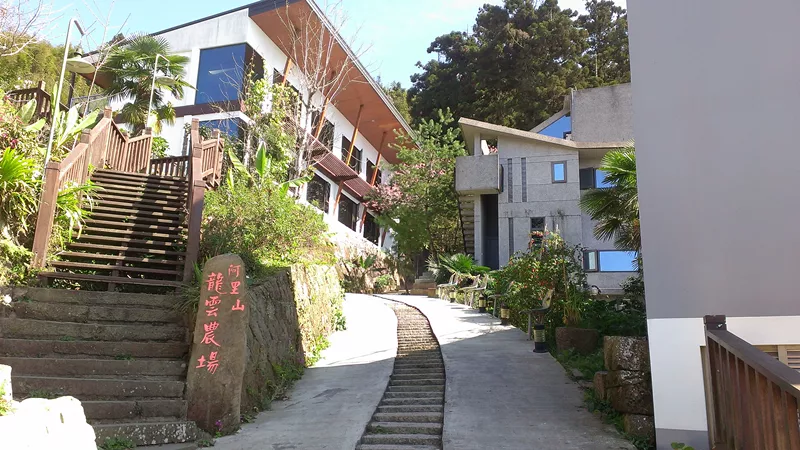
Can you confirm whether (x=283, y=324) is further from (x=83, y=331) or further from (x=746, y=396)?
(x=746, y=396)

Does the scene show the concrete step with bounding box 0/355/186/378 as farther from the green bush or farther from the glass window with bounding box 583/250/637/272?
the glass window with bounding box 583/250/637/272

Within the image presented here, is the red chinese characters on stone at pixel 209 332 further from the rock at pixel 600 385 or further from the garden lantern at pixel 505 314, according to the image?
the garden lantern at pixel 505 314

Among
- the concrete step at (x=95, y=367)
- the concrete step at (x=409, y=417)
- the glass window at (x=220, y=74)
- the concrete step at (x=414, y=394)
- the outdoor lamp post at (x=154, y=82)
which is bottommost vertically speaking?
the concrete step at (x=409, y=417)

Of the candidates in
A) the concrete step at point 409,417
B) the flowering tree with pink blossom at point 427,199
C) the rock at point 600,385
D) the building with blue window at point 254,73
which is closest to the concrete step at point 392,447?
the concrete step at point 409,417

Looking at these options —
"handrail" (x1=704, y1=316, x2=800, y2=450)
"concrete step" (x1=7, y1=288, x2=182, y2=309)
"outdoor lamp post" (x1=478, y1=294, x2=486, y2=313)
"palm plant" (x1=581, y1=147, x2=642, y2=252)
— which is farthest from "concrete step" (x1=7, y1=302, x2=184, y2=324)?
"outdoor lamp post" (x1=478, y1=294, x2=486, y2=313)

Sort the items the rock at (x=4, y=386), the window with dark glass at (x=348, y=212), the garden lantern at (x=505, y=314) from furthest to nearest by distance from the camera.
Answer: the window with dark glass at (x=348, y=212)
the garden lantern at (x=505, y=314)
the rock at (x=4, y=386)

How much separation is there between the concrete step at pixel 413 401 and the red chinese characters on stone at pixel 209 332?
2.52m

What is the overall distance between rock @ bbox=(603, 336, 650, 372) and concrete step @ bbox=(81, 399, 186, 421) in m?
5.12

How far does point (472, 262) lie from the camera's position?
65.2 feet

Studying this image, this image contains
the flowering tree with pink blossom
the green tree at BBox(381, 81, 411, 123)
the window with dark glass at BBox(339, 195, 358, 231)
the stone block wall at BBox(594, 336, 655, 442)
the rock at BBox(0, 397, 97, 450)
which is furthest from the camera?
the green tree at BBox(381, 81, 411, 123)

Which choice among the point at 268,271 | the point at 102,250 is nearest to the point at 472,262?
the point at 268,271

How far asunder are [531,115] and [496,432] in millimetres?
24264

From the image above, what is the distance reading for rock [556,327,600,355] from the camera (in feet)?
31.1

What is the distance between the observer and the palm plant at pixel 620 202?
10336mm
